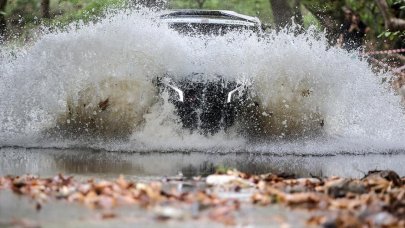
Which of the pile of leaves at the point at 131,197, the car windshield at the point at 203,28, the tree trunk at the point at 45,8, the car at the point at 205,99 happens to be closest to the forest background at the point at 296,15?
the tree trunk at the point at 45,8

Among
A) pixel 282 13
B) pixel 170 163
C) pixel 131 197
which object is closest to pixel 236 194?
pixel 131 197

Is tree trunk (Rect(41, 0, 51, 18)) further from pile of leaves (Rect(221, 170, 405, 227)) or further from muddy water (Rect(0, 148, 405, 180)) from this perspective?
pile of leaves (Rect(221, 170, 405, 227))

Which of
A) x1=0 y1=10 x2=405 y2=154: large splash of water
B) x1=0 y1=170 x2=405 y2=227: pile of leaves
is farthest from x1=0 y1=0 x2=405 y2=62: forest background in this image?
x1=0 y1=170 x2=405 y2=227: pile of leaves

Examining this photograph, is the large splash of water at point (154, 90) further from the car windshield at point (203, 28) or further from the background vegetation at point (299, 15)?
the background vegetation at point (299, 15)

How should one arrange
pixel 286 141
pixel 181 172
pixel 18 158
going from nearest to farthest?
pixel 181 172 → pixel 18 158 → pixel 286 141

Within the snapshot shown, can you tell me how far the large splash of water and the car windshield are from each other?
55 centimetres

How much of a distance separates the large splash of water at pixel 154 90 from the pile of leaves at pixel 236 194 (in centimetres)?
489

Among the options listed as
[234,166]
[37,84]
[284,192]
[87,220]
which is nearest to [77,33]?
[37,84]

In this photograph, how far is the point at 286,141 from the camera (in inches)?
547

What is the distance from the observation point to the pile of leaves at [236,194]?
6211mm

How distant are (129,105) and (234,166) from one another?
3596 millimetres

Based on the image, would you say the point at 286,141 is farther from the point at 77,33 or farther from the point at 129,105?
the point at 77,33

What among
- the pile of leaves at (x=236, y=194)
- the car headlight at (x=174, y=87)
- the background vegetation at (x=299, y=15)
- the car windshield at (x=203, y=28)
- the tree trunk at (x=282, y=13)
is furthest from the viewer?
the tree trunk at (x=282, y=13)

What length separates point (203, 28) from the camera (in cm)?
1573
